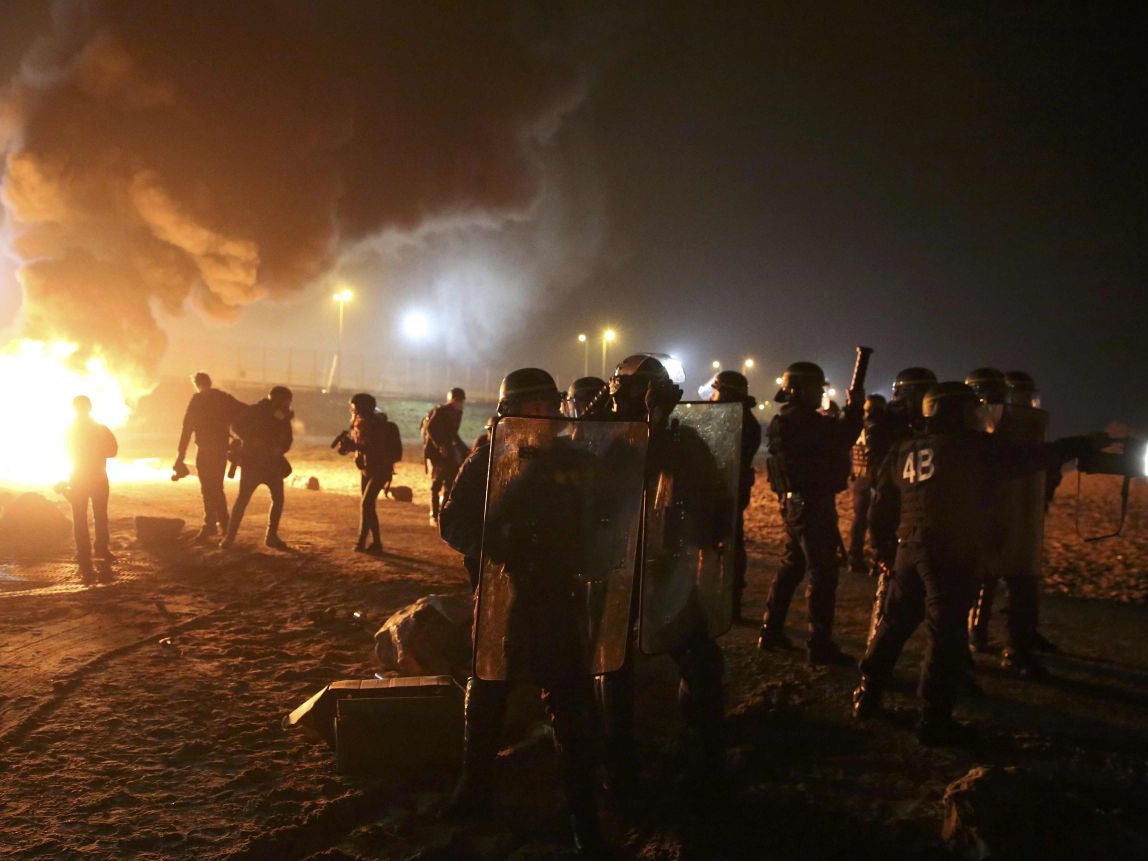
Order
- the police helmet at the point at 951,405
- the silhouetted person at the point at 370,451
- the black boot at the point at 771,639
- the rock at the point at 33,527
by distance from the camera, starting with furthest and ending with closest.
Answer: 1. the silhouetted person at the point at 370,451
2. the rock at the point at 33,527
3. the black boot at the point at 771,639
4. the police helmet at the point at 951,405

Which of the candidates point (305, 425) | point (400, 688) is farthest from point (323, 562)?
point (305, 425)

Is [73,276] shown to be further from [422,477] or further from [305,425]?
[305,425]

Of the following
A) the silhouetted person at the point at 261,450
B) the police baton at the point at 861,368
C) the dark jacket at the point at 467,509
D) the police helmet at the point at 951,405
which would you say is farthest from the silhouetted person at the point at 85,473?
the police helmet at the point at 951,405

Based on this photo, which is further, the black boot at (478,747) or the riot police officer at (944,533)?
the riot police officer at (944,533)

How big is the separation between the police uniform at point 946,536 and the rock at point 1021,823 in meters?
0.86

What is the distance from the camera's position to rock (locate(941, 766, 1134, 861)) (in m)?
2.62

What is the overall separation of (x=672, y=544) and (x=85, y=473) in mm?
7100

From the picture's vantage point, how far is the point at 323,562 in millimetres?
7941

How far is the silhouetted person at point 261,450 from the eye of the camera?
8391 mm

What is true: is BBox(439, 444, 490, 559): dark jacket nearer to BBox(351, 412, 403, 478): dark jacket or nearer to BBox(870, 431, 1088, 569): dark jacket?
BBox(870, 431, 1088, 569): dark jacket

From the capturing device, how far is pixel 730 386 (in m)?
5.42

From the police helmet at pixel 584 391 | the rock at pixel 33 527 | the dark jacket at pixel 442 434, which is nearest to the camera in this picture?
the police helmet at pixel 584 391

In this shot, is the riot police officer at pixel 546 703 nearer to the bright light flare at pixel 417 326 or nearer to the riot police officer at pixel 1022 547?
the riot police officer at pixel 1022 547

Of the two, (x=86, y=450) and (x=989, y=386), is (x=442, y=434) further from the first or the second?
(x=989, y=386)
